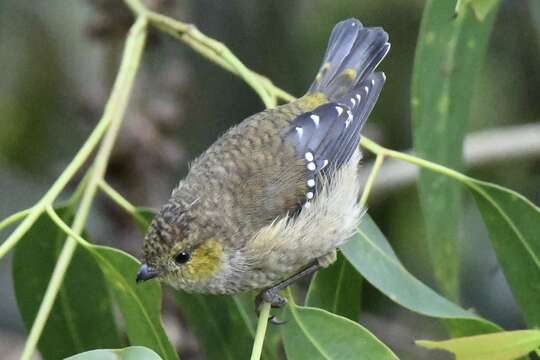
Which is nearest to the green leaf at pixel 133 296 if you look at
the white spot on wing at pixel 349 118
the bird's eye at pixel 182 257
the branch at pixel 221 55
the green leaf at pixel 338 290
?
the bird's eye at pixel 182 257

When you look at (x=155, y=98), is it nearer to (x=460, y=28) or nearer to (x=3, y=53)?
(x=3, y=53)

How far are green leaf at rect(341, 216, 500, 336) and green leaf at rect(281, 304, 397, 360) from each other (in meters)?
0.21

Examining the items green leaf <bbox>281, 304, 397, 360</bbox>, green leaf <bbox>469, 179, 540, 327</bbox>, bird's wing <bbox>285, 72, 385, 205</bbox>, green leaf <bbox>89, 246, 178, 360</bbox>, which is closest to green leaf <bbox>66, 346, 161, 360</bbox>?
green leaf <bbox>89, 246, 178, 360</bbox>

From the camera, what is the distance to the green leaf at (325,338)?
220 cm

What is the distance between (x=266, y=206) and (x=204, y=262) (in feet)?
0.75

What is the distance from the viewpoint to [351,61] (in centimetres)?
315

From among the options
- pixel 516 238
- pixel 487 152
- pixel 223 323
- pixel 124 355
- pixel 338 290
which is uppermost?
pixel 487 152

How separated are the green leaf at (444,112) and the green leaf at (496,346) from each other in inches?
37.0

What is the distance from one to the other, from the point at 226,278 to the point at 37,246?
544 millimetres

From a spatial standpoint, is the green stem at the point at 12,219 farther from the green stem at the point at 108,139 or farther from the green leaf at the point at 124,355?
the green leaf at the point at 124,355

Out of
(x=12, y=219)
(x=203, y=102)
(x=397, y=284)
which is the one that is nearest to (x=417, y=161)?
(x=397, y=284)

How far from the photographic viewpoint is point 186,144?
520 centimetres

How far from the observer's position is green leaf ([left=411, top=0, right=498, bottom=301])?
293 cm

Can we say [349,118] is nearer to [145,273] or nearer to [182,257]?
[182,257]
